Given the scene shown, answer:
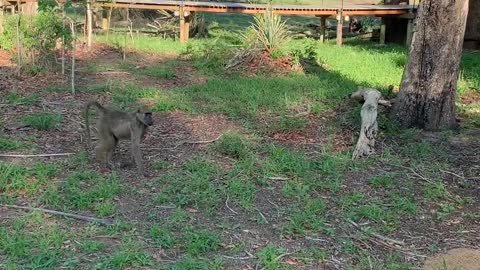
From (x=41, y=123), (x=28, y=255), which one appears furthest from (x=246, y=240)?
(x=41, y=123)

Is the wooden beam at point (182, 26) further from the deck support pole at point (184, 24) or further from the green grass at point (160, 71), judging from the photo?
the green grass at point (160, 71)

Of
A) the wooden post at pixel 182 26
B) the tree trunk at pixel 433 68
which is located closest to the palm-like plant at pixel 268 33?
the wooden post at pixel 182 26

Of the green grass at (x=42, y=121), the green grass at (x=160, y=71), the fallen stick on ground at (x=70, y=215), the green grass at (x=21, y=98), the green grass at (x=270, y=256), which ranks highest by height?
the green grass at (x=160, y=71)

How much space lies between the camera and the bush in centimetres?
916

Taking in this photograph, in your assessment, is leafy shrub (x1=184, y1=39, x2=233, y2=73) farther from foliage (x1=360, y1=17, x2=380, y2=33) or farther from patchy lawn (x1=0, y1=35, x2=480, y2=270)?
foliage (x1=360, y1=17, x2=380, y2=33)

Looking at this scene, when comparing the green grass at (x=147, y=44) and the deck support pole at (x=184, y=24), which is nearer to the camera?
the green grass at (x=147, y=44)

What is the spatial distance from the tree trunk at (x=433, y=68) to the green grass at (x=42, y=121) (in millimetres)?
4198

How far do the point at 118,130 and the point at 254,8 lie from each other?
32.2 ft

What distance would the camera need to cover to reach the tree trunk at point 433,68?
756cm

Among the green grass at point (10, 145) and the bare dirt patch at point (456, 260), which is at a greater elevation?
the green grass at point (10, 145)

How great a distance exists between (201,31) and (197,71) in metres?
5.85

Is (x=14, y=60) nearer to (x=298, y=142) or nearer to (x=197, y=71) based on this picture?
(x=197, y=71)

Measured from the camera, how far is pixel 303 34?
1736 cm

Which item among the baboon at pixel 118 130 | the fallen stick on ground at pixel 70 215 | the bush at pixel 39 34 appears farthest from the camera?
the bush at pixel 39 34
